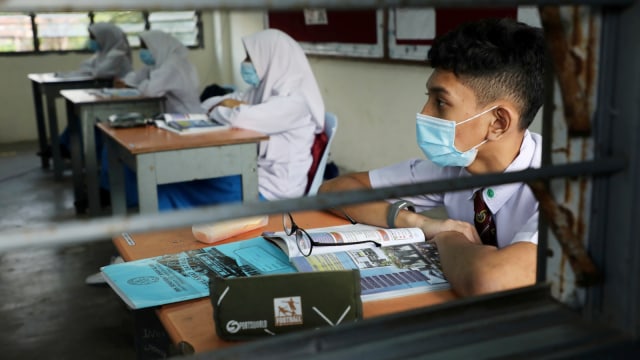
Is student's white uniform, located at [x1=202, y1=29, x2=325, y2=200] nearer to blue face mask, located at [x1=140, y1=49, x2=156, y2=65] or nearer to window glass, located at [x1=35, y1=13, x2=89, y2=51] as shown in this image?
blue face mask, located at [x1=140, y1=49, x2=156, y2=65]

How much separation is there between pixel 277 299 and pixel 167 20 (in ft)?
25.8

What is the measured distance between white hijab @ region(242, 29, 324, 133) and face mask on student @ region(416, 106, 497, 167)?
177 centimetres

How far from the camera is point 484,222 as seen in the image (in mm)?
1498

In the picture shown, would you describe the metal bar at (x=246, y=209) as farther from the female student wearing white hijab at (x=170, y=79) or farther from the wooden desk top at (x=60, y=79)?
the wooden desk top at (x=60, y=79)

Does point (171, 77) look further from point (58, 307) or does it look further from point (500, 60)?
point (500, 60)

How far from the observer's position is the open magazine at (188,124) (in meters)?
3.00

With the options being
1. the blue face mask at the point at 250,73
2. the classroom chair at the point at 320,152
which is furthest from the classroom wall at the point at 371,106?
the blue face mask at the point at 250,73

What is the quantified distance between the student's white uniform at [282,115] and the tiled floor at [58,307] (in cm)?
95

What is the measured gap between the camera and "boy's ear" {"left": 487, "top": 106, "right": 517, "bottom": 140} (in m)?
1.47

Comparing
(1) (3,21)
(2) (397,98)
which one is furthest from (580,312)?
(1) (3,21)

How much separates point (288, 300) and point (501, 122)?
0.77 metres

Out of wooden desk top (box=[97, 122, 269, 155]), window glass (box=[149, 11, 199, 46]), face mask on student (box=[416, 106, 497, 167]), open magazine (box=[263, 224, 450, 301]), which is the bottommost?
wooden desk top (box=[97, 122, 269, 155])

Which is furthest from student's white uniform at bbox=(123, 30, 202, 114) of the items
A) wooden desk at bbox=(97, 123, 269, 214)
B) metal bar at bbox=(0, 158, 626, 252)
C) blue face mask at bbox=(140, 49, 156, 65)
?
metal bar at bbox=(0, 158, 626, 252)

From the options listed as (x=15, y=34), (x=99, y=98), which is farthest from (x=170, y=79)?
(x=15, y=34)
